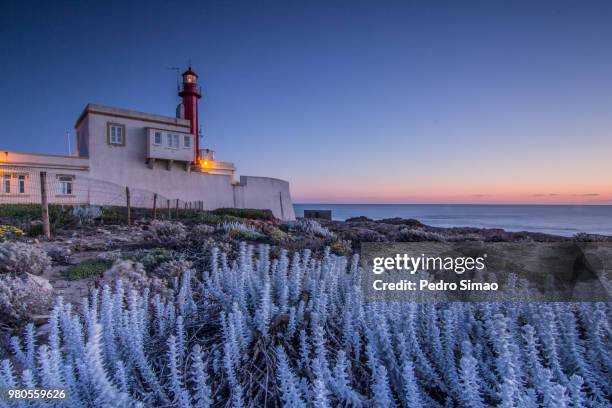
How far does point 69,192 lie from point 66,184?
0.49 m

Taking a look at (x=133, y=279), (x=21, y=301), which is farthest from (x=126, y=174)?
(x=21, y=301)

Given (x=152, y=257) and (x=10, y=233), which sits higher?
(x=10, y=233)

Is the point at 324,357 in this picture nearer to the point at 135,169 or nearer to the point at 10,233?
the point at 10,233

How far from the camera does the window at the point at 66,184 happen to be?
66.1 feet

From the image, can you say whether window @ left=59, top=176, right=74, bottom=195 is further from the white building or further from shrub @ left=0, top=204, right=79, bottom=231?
shrub @ left=0, top=204, right=79, bottom=231

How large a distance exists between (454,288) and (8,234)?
33.0ft

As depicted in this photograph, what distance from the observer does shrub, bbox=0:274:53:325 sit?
3119mm

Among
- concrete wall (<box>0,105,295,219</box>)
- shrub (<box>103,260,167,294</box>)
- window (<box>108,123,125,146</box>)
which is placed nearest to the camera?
shrub (<box>103,260,167,294</box>)

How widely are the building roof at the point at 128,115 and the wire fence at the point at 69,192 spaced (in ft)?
12.9

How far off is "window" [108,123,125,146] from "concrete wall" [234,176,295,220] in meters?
7.94

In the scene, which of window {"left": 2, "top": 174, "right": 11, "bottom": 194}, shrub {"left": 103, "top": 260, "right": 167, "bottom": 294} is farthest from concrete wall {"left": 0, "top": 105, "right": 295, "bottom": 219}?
shrub {"left": 103, "top": 260, "right": 167, "bottom": 294}

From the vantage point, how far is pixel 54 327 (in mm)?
1779

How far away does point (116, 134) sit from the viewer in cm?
2211

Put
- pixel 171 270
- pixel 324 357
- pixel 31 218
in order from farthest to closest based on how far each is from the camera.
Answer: pixel 31 218, pixel 171 270, pixel 324 357
